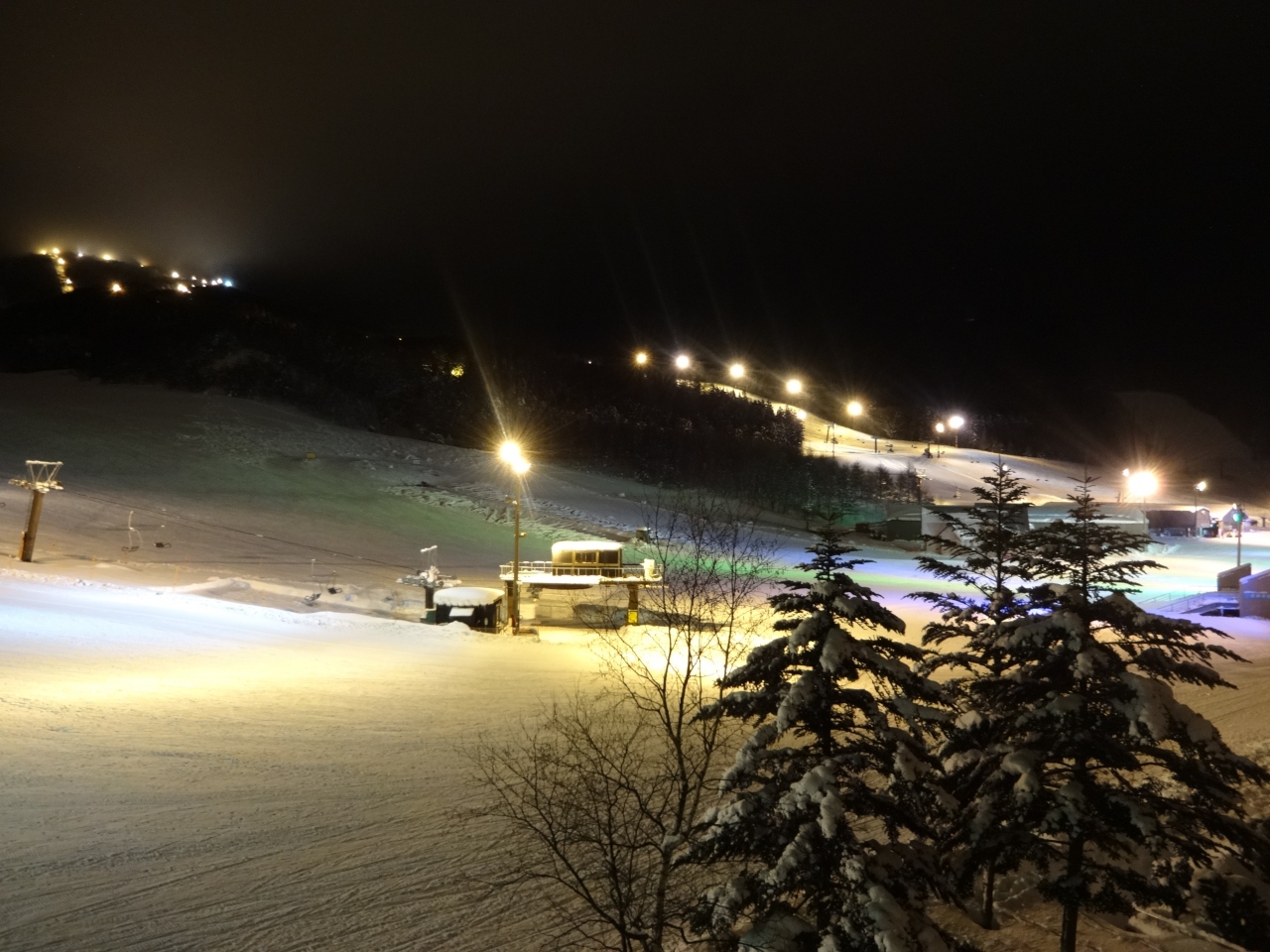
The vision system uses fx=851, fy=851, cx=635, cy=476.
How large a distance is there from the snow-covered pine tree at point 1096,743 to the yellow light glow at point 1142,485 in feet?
226

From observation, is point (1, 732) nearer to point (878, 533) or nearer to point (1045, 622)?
point (1045, 622)

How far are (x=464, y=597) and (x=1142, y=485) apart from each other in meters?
64.4

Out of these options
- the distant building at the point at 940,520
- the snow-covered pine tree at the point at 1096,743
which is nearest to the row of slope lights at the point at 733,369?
the distant building at the point at 940,520

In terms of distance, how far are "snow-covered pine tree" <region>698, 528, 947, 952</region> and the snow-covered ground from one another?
3768mm

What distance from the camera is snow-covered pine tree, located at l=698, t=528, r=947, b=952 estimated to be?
242 inches

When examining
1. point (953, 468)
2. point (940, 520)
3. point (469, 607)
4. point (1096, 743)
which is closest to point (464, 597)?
point (469, 607)

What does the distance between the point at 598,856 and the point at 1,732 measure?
937 centimetres

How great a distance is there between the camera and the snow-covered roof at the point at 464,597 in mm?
26734

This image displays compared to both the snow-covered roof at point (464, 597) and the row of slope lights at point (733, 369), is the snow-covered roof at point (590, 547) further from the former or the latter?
the row of slope lights at point (733, 369)

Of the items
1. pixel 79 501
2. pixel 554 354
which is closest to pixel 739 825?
pixel 79 501

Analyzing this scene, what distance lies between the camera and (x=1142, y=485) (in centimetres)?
7044

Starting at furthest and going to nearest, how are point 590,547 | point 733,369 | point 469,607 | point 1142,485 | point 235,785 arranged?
point 733,369
point 1142,485
point 590,547
point 469,607
point 235,785

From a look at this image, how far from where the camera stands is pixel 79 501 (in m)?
40.3

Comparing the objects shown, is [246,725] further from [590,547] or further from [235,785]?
[590,547]
